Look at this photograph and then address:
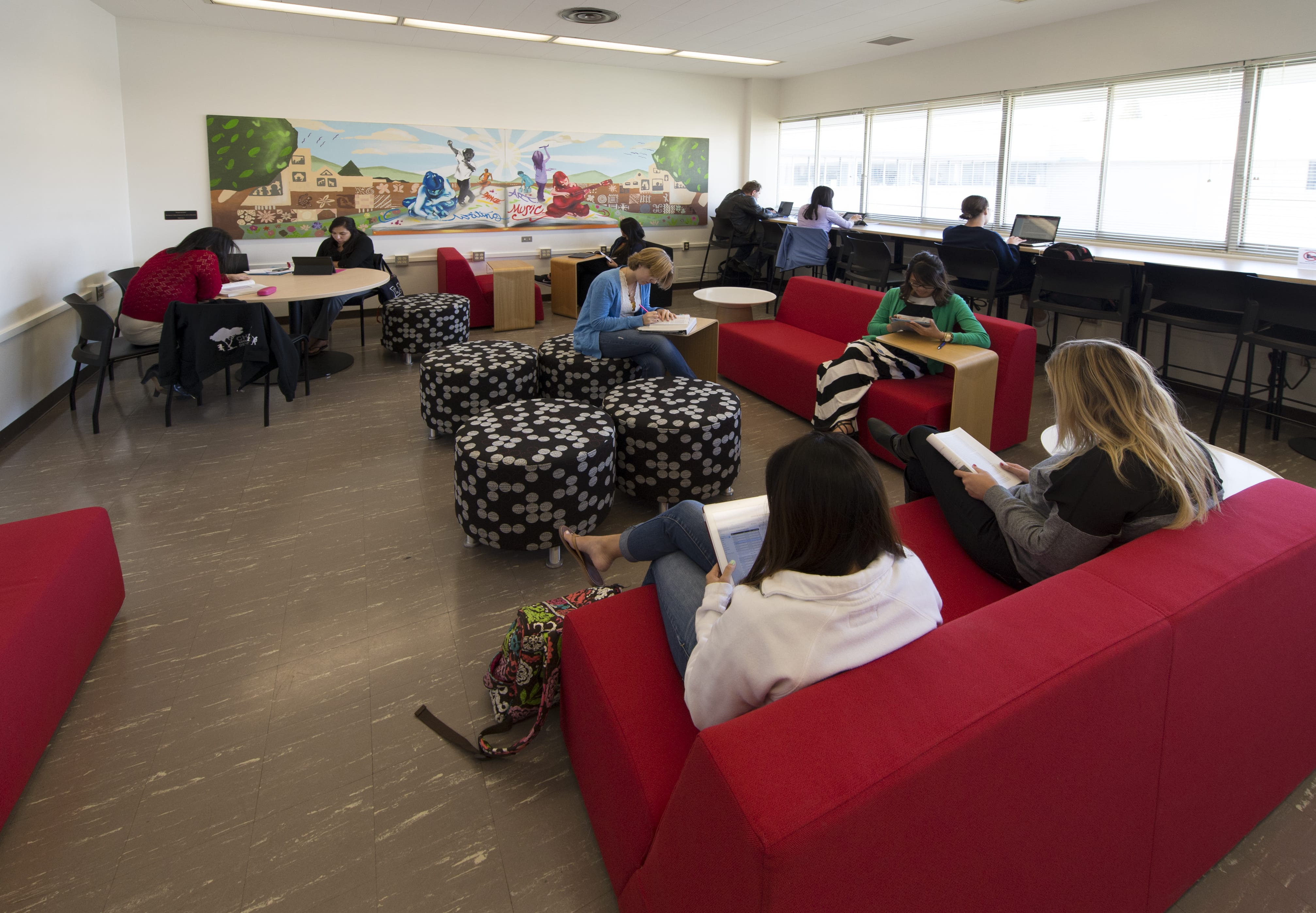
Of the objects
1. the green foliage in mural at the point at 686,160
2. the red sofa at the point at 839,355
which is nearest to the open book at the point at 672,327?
the red sofa at the point at 839,355

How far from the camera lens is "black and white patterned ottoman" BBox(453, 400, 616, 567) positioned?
2.86 metres

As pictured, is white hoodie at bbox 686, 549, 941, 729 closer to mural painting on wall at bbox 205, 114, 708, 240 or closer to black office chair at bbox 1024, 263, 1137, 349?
black office chair at bbox 1024, 263, 1137, 349

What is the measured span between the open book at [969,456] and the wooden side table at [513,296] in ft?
17.5

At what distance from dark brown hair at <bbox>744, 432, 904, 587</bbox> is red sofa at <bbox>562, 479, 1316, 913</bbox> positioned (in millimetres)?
182

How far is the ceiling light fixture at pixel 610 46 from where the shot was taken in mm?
6957

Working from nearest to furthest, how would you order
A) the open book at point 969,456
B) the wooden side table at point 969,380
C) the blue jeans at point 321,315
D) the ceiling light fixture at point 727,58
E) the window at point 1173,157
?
the open book at point 969,456, the wooden side table at point 969,380, the blue jeans at point 321,315, the window at point 1173,157, the ceiling light fixture at point 727,58

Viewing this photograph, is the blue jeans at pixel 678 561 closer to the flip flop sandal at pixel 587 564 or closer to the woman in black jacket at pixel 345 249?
the flip flop sandal at pixel 587 564

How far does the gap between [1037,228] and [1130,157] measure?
0.83 metres

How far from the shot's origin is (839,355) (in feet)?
15.1

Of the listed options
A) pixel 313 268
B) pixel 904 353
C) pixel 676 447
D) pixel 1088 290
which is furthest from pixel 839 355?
pixel 313 268

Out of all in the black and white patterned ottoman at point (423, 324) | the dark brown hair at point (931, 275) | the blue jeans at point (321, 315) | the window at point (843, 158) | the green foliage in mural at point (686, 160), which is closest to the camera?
the dark brown hair at point (931, 275)

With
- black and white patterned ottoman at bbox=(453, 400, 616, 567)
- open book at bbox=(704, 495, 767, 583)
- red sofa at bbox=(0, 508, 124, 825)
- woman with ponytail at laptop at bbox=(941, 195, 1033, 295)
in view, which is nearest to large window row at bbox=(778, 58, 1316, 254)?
woman with ponytail at laptop at bbox=(941, 195, 1033, 295)

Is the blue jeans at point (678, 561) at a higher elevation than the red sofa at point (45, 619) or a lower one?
higher

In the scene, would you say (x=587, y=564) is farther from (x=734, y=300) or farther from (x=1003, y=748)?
(x=734, y=300)
